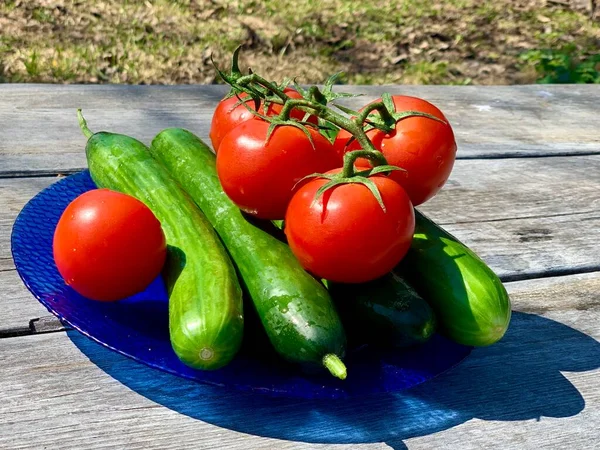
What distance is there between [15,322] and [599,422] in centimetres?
88

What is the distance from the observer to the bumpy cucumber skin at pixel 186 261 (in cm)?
97

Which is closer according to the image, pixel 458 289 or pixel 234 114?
pixel 458 289

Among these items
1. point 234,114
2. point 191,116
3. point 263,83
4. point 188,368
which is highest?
point 263,83

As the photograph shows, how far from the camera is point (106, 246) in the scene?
1.08m

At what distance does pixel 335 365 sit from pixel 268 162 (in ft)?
1.00

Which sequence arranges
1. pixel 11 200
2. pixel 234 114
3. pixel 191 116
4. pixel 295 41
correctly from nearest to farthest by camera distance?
pixel 234 114, pixel 11 200, pixel 191 116, pixel 295 41

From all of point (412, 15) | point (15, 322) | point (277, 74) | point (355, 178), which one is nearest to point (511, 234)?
point (355, 178)

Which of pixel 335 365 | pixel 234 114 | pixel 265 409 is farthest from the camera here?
pixel 234 114

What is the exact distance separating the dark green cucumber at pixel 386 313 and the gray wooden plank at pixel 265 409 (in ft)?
0.33

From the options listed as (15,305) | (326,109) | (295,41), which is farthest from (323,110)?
(295,41)

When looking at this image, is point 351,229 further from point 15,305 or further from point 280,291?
point 15,305

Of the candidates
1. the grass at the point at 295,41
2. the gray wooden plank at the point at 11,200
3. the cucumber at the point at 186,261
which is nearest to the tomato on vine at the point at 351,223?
the cucumber at the point at 186,261

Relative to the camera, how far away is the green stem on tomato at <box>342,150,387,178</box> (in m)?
1.04

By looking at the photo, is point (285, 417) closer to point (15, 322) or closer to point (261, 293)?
point (261, 293)
